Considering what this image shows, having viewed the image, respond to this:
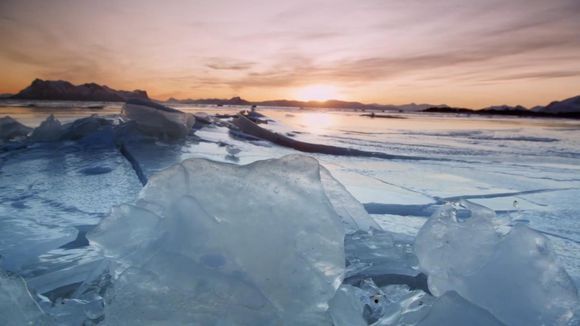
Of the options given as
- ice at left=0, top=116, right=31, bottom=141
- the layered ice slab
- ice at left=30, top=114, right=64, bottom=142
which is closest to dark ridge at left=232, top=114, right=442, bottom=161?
ice at left=30, top=114, right=64, bottom=142

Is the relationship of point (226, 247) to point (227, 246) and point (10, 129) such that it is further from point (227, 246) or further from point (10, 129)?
point (10, 129)

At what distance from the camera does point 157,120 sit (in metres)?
5.25

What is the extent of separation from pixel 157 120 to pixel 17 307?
4591 mm

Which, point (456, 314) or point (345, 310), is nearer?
point (456, 314)

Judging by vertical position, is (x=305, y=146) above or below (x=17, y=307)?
below

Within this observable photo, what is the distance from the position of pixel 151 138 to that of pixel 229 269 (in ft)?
14.2

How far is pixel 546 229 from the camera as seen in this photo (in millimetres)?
2025

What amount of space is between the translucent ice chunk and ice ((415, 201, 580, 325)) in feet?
1.20

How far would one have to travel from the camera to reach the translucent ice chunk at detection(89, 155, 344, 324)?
90 centimetres

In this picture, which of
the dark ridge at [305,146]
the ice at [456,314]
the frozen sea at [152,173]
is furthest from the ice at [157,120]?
the ice at [456,314]

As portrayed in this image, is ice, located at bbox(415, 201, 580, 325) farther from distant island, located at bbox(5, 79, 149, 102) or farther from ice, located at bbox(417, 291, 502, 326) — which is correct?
distant island, located at bbox(5, 79, 149, 102)

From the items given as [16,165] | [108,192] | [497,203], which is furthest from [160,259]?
[16,165]

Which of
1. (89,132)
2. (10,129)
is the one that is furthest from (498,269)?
(10,129)

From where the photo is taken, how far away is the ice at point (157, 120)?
17.1 feet
